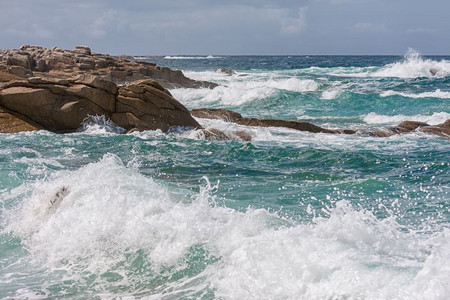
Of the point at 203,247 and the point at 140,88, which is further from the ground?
the point at 140,88

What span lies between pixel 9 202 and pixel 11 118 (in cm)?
767

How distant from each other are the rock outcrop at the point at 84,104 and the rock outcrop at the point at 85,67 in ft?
51.8

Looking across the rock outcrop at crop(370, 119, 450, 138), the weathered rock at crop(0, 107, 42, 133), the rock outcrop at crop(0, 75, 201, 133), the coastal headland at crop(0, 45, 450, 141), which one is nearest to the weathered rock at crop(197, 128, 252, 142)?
the coastal headland at crop(0, 45, 450, 141)

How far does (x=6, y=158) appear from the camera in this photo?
11.9m

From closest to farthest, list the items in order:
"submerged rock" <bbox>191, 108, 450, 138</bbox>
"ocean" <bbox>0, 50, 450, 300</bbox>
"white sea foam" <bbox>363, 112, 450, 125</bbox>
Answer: "ocean" <bbox>0, 50, 450, 300</bbox> < "submerged rock" <bbox>191, 108, 450, 138</bbox> < "white sea foam" <bbox>363, 112, 450, 125</bbox>

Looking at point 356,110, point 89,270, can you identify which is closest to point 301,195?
point 89,270

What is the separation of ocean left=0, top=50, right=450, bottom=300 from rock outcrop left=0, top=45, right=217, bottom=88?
1987 centimetres

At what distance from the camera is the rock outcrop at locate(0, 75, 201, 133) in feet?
50.3

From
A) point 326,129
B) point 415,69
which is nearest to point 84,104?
point 326,129

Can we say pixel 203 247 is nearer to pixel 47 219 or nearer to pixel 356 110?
pixel 47 219

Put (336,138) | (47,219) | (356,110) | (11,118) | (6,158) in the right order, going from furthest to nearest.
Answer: (356,110) < (336,138) < (11,118) < (6,158) < (47,219)

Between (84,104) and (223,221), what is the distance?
34.0 feet

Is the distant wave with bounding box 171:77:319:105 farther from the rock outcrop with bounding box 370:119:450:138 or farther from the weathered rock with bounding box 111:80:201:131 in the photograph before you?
the weathered rock with bounding box 111:80:201:131

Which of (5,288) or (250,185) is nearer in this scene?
(5,288)
